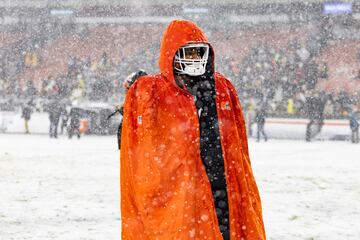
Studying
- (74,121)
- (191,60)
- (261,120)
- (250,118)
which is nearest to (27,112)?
(74,121)

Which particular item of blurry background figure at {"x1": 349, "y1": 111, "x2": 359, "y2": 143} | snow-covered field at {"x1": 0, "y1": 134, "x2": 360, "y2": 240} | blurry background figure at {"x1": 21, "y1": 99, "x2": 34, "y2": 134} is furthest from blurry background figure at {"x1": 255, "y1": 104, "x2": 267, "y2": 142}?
blurry background figure at {"x1": 21, "y1": 99, "x2": 34, "y2": 134}

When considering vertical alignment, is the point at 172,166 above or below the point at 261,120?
above

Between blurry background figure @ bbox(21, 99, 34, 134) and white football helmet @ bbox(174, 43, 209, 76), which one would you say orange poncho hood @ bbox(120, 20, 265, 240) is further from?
blurry background figure @ bbox(21, 99, 34, 134)

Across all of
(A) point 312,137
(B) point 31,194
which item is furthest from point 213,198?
(A) point 312,137

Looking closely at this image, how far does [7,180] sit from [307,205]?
200 inches

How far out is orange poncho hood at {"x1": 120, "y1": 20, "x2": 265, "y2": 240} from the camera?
2.70 m

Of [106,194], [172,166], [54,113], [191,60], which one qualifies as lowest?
[54,113]

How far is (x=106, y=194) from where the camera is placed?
870 cm

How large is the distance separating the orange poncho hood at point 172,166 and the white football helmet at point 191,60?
66 mm

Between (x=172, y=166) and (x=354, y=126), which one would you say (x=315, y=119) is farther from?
(x=172, y=166)

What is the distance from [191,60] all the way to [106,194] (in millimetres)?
6119

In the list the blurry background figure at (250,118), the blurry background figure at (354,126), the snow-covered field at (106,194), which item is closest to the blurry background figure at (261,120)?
the blurry background figure at (250,118)

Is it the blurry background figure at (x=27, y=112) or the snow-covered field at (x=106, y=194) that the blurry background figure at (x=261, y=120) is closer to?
the snow-covered field at (x=106, y=194)

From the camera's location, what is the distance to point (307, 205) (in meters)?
7.84
